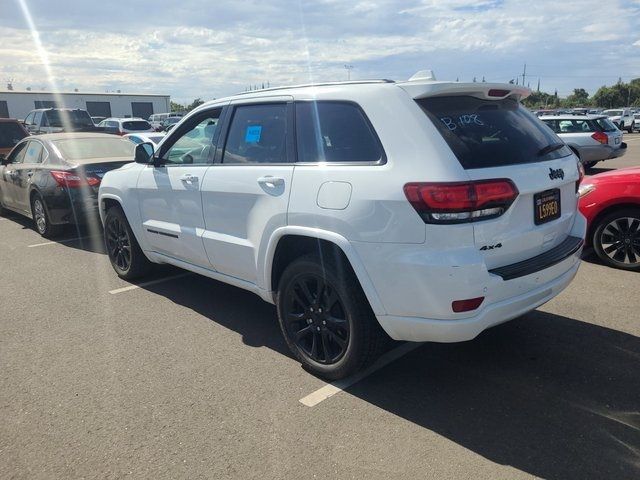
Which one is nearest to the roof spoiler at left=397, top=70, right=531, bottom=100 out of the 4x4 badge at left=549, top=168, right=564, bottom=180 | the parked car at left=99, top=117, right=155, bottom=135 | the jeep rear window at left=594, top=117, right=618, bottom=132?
the 4x4 badge at left=549, top=168, right=564, bottom=180

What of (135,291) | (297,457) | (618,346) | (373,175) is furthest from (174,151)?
(618,346)

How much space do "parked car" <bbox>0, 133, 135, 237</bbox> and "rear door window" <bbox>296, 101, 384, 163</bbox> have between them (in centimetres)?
506

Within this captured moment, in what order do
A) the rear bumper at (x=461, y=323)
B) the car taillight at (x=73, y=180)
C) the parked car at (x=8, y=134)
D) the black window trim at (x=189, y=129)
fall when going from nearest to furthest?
the rear bumper at (x=461, y=323), the black window trim at (x=189, y=129), the car taillight at (x=73, y=180), the parked car at (x=8, y=134)

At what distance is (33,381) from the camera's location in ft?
11.9

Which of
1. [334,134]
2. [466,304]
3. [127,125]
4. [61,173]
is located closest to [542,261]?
[466,304]

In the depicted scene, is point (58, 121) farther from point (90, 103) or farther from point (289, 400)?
point (90, 103)

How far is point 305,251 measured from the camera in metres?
3.62

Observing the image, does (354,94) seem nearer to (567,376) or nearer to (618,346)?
(567,376)

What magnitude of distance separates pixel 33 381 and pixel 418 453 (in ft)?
8.76

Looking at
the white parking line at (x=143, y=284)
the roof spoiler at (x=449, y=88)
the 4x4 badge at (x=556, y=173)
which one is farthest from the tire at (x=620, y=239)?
the white parking line at (x=143, y=284)

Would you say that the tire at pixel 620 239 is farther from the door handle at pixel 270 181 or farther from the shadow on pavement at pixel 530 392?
the door handle at pixel 270 181

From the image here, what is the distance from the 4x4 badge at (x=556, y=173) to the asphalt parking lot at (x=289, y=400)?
132 centimetres

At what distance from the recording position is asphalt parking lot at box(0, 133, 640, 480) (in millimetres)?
2701

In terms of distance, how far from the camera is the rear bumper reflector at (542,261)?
293 centimetres
